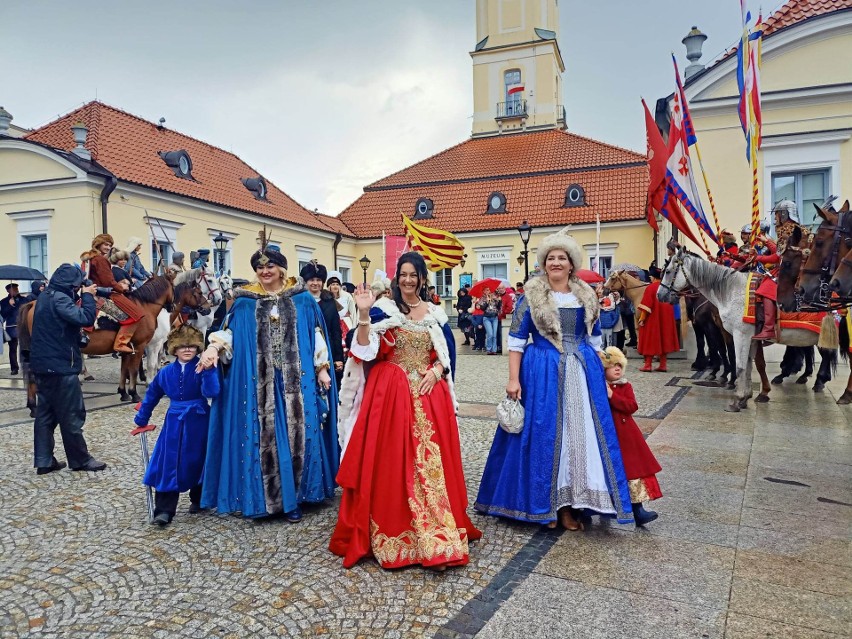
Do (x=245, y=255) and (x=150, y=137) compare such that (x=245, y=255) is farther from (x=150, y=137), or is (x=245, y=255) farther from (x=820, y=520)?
(x=820, y=520)

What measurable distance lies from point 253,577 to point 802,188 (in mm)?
14310

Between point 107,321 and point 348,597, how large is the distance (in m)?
7.18

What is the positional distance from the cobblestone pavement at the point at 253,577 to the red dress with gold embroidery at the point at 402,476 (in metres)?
0.13

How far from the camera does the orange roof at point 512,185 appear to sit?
2361 cm

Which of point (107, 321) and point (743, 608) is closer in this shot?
point (743, 608)

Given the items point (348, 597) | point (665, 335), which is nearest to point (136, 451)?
point (348, 597)

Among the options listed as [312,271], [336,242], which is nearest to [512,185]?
[336,242]

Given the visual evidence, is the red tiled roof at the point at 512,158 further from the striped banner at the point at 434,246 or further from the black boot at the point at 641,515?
the black boot at the point at 641,515

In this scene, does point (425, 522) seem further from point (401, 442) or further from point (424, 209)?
point (424, 209)

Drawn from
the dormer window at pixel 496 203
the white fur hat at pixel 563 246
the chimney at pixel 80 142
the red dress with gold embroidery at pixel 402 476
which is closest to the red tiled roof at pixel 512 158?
the dormer window at pixel 496 203

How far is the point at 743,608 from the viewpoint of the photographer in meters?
2.63

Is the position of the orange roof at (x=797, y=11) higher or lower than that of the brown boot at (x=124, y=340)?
higher

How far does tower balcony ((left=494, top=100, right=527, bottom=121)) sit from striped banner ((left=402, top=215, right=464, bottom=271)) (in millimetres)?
21507

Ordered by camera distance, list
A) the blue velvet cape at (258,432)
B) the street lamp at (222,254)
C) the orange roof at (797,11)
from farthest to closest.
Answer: the street lamp at (222,254)
the orange roof at (797,11)
the blue velvet cape at (258,432)
